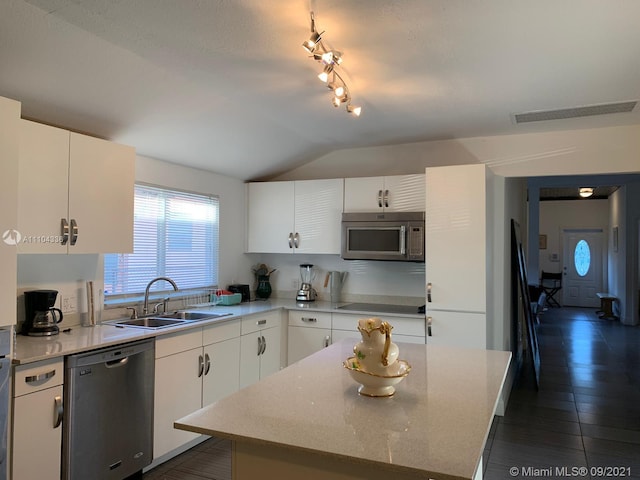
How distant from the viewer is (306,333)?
4523 millimetres

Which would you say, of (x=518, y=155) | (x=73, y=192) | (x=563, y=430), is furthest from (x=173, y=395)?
(x=518, y=155)

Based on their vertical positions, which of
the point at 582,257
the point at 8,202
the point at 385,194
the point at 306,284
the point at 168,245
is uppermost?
the point at 385,194

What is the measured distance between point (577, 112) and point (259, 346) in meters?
3.19

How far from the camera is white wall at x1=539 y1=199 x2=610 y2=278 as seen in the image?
485 inches

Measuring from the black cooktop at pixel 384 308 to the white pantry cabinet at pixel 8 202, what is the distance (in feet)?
9.13

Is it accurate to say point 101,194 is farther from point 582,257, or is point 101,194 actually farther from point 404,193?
point 582,257

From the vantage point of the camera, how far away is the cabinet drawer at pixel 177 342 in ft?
10.2

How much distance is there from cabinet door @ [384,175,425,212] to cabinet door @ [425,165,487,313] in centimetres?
33

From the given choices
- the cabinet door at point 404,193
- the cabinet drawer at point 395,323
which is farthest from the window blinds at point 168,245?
the cabinet door at point 404,193

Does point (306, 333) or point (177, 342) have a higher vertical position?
point (177, 342)

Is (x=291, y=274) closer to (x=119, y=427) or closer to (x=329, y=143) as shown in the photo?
(x=329, y=143)

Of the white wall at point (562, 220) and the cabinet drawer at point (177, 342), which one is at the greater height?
the white wall at point (562, 220)

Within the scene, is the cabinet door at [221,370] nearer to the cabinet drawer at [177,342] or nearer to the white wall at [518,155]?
the cabinet drawer at [177,342]

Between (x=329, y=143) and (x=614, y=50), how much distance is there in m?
2.67
